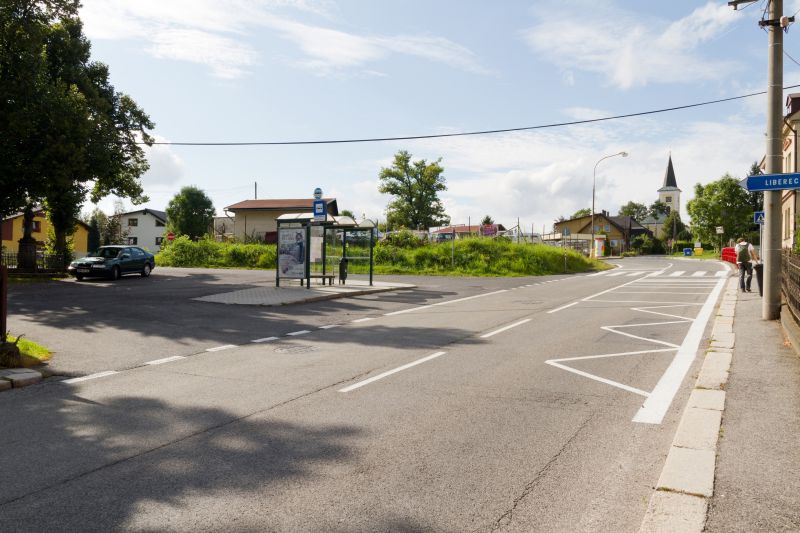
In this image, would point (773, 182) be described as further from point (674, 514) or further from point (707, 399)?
point (674, 514)

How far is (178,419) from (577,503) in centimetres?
362

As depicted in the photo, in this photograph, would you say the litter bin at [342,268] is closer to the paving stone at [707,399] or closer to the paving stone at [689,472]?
the paving stone at [707,399]

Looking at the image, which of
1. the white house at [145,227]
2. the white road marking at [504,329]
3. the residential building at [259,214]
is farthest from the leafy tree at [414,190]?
the white road marking at [504,329]

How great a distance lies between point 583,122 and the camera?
2258 cm

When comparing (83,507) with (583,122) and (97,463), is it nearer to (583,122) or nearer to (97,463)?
(97,463)

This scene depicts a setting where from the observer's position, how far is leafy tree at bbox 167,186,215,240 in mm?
80438

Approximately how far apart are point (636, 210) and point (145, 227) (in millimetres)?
122863

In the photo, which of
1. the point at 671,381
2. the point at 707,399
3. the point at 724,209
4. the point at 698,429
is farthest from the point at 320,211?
the point at 724,209

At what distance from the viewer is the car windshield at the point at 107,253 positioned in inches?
1057

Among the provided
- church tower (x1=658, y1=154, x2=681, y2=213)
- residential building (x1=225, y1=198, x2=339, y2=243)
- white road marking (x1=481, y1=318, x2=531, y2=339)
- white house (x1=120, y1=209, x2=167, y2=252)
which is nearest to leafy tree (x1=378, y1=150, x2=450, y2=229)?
residential building (x1=225, y1=198, x2=339, y2=243)

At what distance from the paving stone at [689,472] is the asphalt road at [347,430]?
0.41 ft

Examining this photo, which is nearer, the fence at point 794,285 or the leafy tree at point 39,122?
the fence at point 794,285

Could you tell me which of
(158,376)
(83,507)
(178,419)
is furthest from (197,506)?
(158,376)

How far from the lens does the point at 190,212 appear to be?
268 feet
